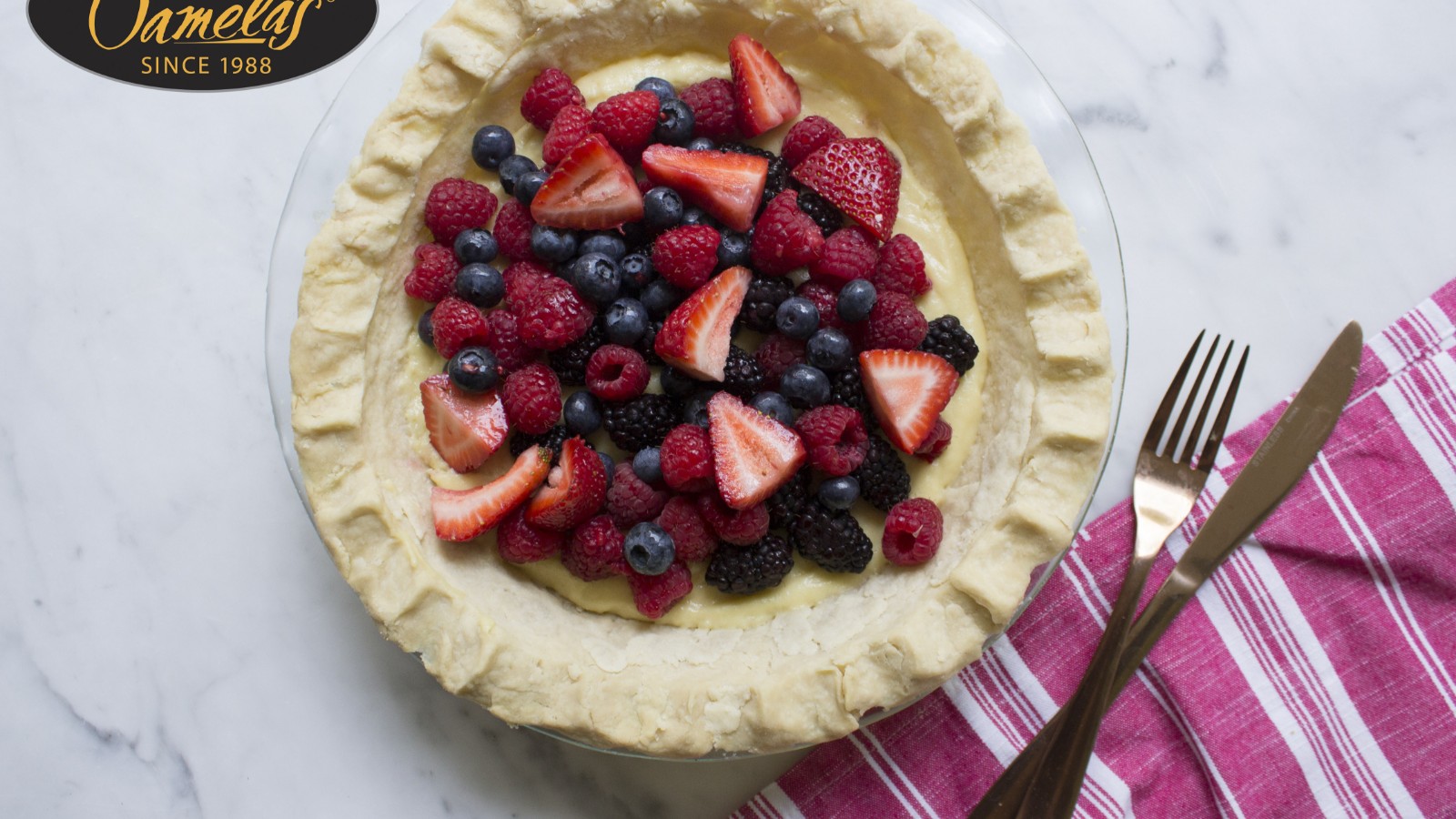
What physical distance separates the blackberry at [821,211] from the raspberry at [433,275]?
84cm

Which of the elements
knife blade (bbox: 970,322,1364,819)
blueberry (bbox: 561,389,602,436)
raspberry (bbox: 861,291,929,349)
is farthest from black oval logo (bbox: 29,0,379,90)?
knife blade (bbox: 970,322,1364,819)

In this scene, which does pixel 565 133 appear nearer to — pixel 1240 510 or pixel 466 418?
pixel 466 418

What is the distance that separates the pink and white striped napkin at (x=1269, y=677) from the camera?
2477 mm

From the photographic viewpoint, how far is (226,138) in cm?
283

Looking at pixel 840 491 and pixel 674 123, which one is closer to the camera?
pixel 840 491

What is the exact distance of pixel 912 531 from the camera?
2203mm

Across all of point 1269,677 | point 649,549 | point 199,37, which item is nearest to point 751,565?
point 649,549

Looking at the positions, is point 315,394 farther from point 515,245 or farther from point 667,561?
point 667,561

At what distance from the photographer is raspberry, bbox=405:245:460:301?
2.34 meters

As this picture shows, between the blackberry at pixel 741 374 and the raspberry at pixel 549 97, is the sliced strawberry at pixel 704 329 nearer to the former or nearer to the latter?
the blackberry at pixel 741 374

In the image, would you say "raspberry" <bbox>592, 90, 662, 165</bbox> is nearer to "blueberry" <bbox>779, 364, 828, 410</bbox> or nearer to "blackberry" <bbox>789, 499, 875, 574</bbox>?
"blueberry" <bbox>779, 364, 828, 410</bbox>

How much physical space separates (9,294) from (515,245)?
1597 mm

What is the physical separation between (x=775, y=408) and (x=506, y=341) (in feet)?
2.10

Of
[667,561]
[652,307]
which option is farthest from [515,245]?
[667,561]
